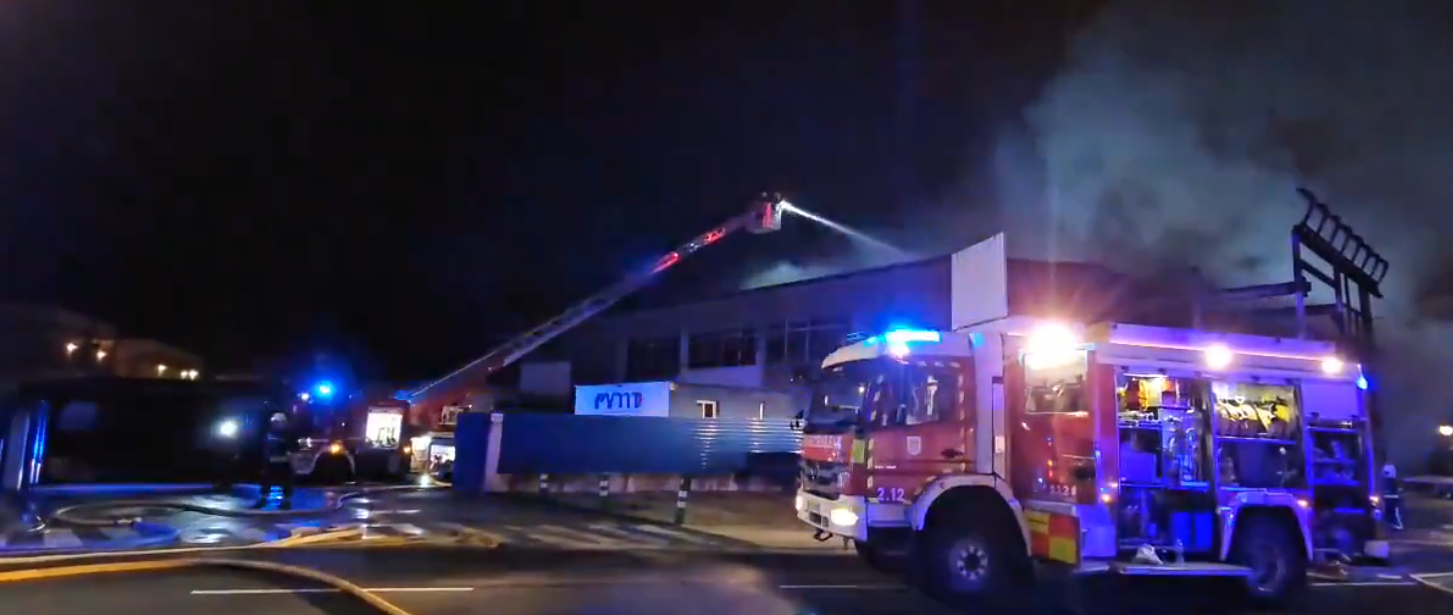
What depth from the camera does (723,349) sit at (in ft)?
124

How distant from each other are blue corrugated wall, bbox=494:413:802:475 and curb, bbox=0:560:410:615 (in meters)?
10.7

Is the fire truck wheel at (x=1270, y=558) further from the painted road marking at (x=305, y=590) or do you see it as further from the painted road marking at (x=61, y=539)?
the painted road marking at (x=61, y=539)

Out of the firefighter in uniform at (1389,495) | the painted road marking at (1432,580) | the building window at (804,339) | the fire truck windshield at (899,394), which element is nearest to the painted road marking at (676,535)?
the fire truck windshield at (899,394)

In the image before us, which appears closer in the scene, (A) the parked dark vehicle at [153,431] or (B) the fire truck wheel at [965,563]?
(B) the fire truck wheel at [965,563]

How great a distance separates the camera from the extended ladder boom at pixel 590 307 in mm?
23875

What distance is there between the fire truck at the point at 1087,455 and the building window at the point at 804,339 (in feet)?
73.1

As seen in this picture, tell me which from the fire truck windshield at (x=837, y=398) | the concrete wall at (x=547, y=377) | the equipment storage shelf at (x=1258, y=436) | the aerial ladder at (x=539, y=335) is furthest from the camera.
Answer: the concrete wall at (x=547, y=377)

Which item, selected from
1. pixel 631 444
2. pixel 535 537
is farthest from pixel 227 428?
pixel 535 537

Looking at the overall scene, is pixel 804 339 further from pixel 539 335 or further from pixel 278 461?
pixel 278 461

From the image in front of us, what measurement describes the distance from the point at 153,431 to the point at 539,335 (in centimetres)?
1059

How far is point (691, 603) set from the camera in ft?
26.1

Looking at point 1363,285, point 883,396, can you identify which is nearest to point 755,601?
point 883,396

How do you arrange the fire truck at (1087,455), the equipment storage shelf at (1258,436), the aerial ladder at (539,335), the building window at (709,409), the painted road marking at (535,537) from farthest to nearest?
the building window at (709,409), the aerial ladder at (539,335), the painted road marking at (535,537), the equipment storage shelf at (1258,436), the fire truck at (1087,455)

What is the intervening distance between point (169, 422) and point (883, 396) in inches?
634
